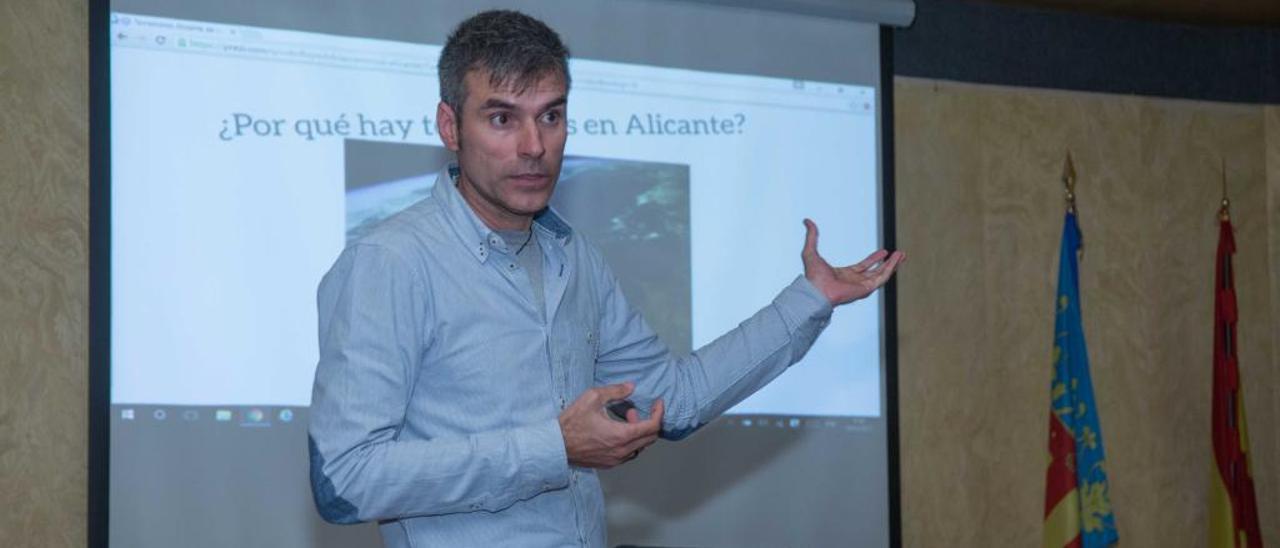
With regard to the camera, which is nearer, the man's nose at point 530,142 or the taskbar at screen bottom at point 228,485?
the man's nose at point 530,142

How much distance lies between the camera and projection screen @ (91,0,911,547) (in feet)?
11.6

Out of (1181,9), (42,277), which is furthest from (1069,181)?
(42,277)

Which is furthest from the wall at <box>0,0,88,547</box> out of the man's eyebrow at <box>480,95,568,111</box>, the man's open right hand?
the man's open right hand

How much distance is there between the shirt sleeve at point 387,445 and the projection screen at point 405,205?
191 cm

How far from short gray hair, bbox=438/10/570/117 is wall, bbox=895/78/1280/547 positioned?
118 inches

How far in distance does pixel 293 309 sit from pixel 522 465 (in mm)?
2046

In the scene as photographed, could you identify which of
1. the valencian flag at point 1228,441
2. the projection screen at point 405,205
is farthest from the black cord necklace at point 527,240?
the valencian flag at point 1228,441

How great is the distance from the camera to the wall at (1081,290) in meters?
4.77

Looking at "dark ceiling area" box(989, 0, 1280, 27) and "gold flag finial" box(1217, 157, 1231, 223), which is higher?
"dark ceiling area" box(989, 0, 1280, 27)

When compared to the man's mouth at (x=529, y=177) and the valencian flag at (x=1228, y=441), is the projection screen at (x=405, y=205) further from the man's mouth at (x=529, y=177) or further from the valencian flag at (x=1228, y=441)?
the man's mouth at (x=529, y=177)

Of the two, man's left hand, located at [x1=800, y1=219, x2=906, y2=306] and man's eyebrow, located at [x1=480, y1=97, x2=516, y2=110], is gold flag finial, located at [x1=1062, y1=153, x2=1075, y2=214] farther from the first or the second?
man's eyebrow, located at [x1=480, y1=97, x2=516, y2=110]

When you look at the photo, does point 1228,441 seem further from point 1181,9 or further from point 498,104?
point 498,104

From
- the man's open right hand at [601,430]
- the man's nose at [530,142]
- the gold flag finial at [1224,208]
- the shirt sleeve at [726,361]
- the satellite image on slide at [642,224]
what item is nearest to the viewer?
the man's open right hand at [601,430]

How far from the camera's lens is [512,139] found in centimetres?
188
